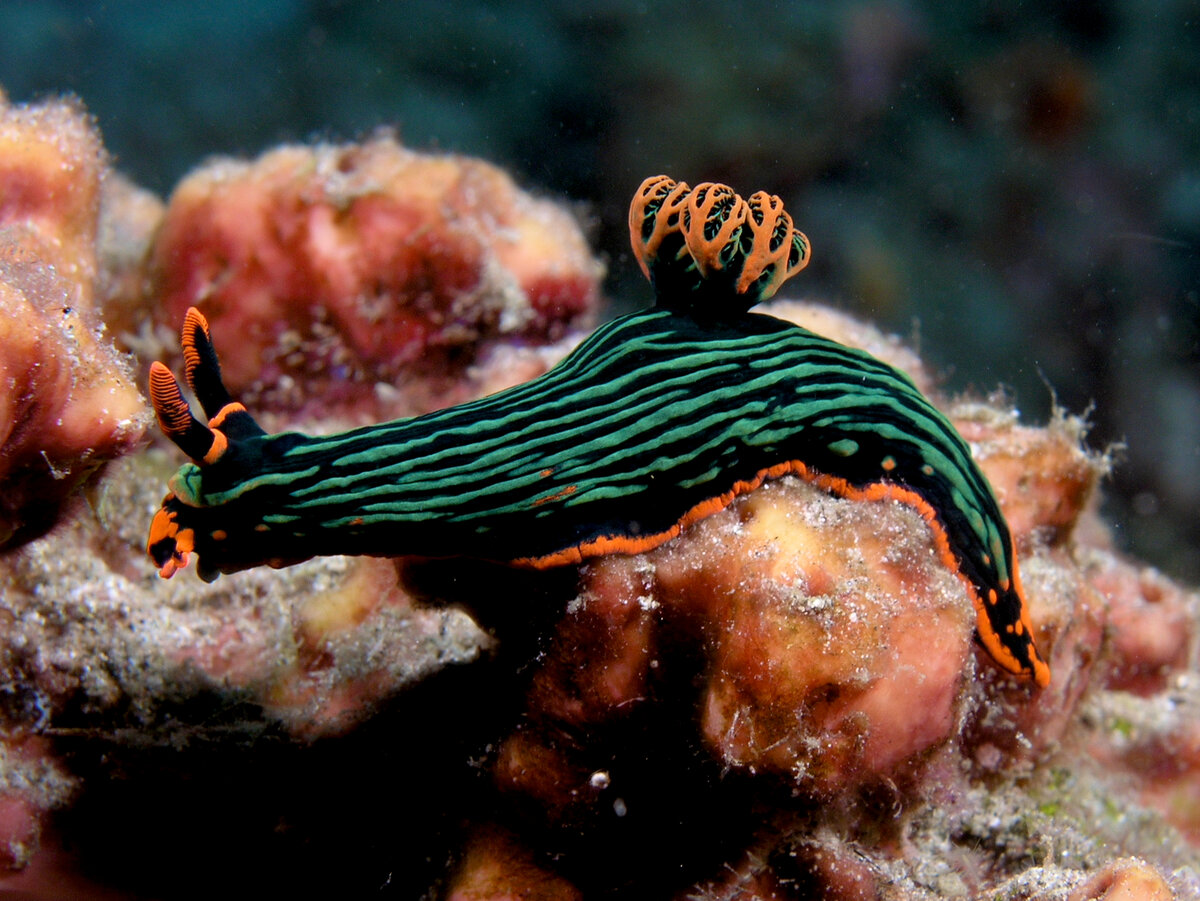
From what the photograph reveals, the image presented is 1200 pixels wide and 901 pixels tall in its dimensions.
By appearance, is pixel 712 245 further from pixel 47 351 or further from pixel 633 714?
pixel 47 351

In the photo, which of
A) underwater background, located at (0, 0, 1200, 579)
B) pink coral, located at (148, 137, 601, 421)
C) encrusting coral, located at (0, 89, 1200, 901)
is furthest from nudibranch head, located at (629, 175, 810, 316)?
underwater background, located at (0, 0, 1200, 579)

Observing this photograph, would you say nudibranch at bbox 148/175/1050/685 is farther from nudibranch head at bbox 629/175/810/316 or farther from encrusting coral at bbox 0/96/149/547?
encrusting coral at bbox 0/96/149/547

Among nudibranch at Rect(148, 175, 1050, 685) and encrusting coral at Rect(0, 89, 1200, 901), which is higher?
nudibranch at Rect(148, 175, 1050, 685)

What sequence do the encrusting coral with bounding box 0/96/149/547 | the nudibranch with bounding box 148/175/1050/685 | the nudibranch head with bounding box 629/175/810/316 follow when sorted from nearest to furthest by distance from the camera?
the encrusting coral with bounding box 0/96/149/547 → the nudibranch with bounding box 148/175/1050/685 → the nudibranch head with bounding box 629/175/810/316

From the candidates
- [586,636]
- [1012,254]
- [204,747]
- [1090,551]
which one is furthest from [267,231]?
[1090,551]

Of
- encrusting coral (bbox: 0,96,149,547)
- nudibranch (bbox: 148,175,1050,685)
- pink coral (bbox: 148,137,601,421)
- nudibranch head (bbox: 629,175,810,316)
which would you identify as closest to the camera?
encrusting coral (bbox: 0,96,149,547)

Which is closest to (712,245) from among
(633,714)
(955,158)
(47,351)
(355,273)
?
(633,714)

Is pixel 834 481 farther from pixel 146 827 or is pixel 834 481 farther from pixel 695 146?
pixel 695 146
